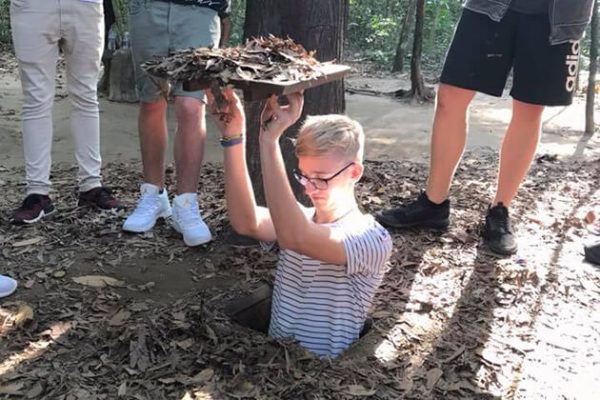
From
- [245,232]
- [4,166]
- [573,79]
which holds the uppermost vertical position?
[573,79]

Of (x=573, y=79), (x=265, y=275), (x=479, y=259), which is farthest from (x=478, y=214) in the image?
(x=265, y=275)

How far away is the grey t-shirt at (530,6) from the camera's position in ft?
11.4

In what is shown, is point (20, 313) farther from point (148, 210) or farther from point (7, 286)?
Answer: point (148, 210)

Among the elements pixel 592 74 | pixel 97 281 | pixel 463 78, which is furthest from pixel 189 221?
pixel 592 74

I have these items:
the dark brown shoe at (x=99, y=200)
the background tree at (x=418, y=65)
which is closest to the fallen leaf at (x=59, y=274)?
the dark brown shoe at (x=99, y=200)

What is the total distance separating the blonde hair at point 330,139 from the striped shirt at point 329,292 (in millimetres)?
262

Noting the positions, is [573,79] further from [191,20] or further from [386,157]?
[386,157]

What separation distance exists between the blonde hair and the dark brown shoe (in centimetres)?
197

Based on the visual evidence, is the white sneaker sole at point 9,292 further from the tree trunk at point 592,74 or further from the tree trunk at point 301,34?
→ the tree trunk at point 592,74

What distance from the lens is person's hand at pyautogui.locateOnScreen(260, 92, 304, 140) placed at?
2.16 metres

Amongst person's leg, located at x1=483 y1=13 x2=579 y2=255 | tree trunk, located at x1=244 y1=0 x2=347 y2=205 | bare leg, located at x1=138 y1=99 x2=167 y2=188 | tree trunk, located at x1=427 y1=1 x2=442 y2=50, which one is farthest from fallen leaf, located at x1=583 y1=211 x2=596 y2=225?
tree trunk, located at x1=427 y1=1 x2=442 y2=50

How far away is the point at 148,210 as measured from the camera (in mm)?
3652

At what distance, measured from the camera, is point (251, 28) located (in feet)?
11.4

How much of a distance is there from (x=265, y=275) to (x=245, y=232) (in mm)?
709
